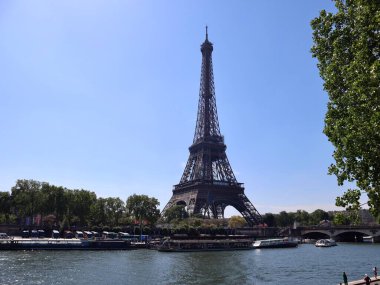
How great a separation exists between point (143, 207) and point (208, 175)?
23.9 meters

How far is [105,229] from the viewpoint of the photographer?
9806 centimetres

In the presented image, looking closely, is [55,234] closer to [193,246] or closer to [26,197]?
[26,197]

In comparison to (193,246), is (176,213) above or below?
above

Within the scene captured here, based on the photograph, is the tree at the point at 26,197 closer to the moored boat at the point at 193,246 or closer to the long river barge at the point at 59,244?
the long river barge at the point at 59,244

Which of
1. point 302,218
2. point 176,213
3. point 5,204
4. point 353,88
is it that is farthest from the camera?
point 302,218

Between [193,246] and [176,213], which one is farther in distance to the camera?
[176,213]

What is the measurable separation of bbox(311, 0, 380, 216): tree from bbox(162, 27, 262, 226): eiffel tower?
94120 mm

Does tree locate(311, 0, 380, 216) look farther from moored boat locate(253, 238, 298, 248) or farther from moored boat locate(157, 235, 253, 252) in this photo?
moored boat locate(253, 238, 298, 248)

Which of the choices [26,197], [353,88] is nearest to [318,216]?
[26,197]

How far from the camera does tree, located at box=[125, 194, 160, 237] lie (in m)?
107

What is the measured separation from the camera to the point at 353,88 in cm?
1695

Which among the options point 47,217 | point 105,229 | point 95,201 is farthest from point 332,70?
point 47,217

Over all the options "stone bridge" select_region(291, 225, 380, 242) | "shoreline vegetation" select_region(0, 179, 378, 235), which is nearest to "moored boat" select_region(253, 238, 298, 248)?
"shoreline vegetation" select_region(0, 179, 378, 235)

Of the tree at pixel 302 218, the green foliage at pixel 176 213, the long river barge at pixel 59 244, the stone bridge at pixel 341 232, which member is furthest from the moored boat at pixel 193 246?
the tree at pixel 302 218
